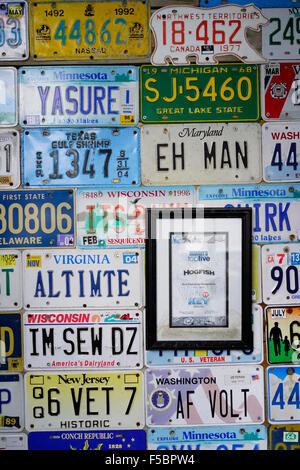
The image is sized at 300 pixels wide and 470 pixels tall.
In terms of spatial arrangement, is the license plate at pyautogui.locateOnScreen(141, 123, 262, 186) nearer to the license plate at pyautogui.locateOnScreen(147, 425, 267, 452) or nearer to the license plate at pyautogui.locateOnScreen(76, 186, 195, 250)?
the license plate at pyautogui.locateOnScreen(76, 186, 195, 250)

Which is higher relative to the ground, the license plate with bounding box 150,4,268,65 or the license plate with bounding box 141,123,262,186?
the license plate with bounding box 150,4,268,65

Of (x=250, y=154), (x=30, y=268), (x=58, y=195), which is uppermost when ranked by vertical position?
(x=250, y=154)

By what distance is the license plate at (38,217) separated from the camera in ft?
9.04

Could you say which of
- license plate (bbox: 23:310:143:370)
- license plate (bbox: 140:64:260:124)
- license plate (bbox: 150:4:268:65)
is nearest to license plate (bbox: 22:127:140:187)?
license plate (bbox: 140:64:260:124)

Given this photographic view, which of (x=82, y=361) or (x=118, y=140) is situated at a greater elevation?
(x=118, y=140)

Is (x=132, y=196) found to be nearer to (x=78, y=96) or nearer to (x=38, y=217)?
(x=38, y=217)

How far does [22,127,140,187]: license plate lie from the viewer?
2.74m

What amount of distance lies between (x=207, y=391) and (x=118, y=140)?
181 cm

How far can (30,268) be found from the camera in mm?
2768

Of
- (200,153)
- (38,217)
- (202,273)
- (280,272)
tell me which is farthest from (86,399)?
(200,153)

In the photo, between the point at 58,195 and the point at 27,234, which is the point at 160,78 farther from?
the point at 27,234

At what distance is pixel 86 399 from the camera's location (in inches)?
109

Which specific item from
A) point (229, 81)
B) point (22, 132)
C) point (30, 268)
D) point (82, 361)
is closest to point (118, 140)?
point (22, 132)

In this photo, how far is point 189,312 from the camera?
2738 mm
